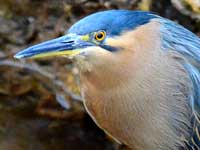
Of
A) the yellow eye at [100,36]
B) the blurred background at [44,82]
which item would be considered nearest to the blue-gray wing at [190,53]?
the yellow eye at [100,36]

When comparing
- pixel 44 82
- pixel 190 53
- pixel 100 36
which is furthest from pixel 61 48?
pixel 44 82

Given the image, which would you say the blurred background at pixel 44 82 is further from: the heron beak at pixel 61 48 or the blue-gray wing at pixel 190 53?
the heron beak at pixel 61 48

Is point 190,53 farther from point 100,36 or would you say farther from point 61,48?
point 61,48

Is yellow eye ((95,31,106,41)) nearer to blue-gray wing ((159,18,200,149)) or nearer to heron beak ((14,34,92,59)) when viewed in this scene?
heron beak ((14,34,92,59))

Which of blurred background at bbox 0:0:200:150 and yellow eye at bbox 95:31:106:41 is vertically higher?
yellow eye at bbox 95:31:106:41

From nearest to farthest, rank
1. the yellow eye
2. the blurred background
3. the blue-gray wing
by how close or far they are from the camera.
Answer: the yellow eye
the blue-gray wing
the blurred background

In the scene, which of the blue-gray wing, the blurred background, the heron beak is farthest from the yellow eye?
the blurred background

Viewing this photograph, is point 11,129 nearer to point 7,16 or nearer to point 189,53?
point 7,16

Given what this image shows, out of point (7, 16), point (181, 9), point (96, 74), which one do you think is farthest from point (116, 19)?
point (7, 16)
